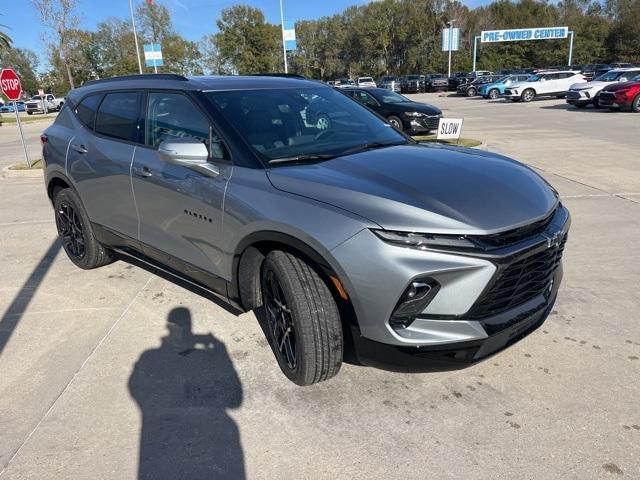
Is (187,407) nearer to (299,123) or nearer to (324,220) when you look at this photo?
(324,220)

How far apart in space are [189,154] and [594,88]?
24346 mm

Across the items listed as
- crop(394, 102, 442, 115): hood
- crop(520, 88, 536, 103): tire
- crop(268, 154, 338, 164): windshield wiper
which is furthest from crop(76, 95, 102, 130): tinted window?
crop(520, 88, 536, 103): tire

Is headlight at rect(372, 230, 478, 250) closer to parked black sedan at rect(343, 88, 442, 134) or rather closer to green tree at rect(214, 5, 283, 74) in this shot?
parked black sedan at rect(343, 88, 442, 134)

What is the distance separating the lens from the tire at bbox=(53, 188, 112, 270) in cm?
467

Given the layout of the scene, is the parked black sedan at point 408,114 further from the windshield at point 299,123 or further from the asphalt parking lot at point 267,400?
the windshield at point 299,123

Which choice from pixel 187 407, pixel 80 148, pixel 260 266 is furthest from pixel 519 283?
pixel 80 148

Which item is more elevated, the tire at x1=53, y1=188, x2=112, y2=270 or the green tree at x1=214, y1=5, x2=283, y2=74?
the green tree at x1=214, y1=5, x2=283, y2=74

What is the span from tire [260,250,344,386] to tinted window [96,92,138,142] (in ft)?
5.96

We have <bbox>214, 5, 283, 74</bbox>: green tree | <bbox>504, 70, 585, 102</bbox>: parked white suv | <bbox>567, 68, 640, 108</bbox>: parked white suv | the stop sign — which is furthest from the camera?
<bbox>214, 5, 283, 74</bbox>: green tree

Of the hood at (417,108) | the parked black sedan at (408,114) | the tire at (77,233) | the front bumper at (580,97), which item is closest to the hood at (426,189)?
the tire at (77,233)

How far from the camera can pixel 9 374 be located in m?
3.26

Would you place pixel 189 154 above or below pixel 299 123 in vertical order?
below

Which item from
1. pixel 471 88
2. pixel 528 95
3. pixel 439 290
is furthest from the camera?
pixel 471 88

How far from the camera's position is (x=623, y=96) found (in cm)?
2005
